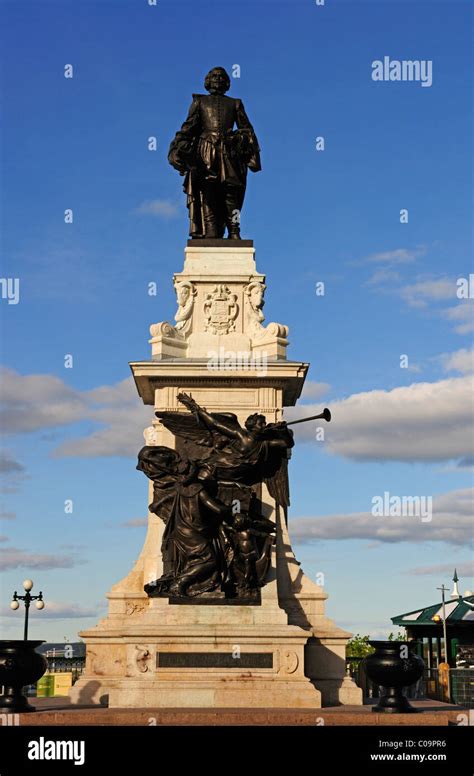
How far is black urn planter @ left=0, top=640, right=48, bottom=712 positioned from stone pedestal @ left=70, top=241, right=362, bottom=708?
1629 mm

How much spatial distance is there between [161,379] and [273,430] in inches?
93.5

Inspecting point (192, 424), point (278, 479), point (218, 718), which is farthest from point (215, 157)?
point (218, 718)

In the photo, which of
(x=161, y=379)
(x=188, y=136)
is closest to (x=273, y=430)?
(x=161, y=379)

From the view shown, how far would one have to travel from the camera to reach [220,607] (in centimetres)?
1895

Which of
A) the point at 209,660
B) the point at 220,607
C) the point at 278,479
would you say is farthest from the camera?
the point at 278,479

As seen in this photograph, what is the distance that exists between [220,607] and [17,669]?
362cm

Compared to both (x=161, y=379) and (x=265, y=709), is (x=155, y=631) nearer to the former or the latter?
(x=265, y=709)

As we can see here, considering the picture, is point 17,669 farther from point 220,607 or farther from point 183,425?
point 183,425

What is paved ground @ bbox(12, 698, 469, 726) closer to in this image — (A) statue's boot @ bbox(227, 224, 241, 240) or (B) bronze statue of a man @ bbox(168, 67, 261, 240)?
(A) statue's boot @ bbox(227, 224, 241, 240)

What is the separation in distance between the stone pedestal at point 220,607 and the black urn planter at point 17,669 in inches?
64.2

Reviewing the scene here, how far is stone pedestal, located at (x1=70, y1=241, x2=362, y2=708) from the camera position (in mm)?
18312

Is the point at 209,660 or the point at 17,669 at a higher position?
the point at 209,660

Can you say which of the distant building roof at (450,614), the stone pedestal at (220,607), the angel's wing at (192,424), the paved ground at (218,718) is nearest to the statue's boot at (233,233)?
the stone pedestal at (220,607)
